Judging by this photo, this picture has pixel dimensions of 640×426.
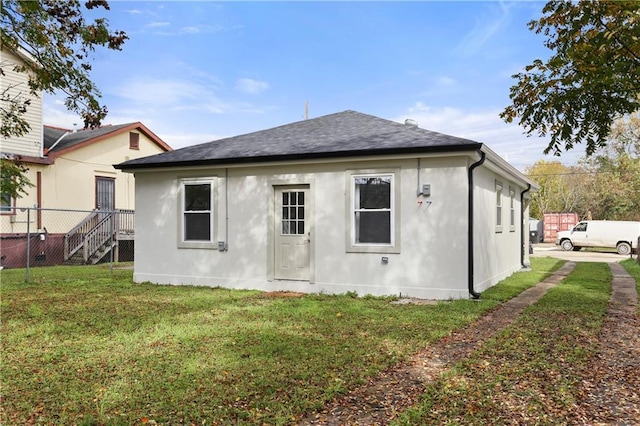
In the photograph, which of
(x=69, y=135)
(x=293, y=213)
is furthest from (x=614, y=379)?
→ (x=69, y=135)

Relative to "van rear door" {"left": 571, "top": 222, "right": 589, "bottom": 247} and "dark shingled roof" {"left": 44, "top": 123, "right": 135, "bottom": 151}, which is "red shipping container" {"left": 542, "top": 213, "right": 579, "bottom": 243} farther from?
"dark shingled roof" {"left": 44, "top": 123, "right": 135, "bottom": 151}

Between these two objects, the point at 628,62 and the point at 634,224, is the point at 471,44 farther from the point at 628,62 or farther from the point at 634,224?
the point at 634,224

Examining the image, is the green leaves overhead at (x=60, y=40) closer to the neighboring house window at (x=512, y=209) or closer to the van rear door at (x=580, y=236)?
the neighboring house window at (x=512, y=209)

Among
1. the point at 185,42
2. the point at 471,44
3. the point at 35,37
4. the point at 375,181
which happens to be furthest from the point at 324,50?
the point at 35,37

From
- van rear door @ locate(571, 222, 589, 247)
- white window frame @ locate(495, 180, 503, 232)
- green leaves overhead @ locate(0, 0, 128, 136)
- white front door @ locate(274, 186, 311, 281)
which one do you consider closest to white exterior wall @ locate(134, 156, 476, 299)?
white front door @ locate(274, 186, 311, 281)

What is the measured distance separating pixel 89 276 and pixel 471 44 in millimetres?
11172

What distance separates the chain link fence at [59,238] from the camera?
16.2 metres

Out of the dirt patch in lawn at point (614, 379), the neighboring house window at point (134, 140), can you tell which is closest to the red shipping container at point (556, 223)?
the neighboring house window at point (134, 140)

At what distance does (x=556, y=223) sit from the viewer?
109ft

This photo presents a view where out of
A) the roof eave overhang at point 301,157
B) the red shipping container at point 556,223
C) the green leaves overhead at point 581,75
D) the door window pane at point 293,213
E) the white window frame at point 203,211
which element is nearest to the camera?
the green leaves overhead at point 581,75

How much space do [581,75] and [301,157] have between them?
5172 mm

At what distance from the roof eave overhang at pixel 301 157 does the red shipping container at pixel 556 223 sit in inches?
1115

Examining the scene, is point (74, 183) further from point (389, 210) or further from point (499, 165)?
point (499, 165)

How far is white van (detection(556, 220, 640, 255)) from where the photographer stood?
75.9 ft
